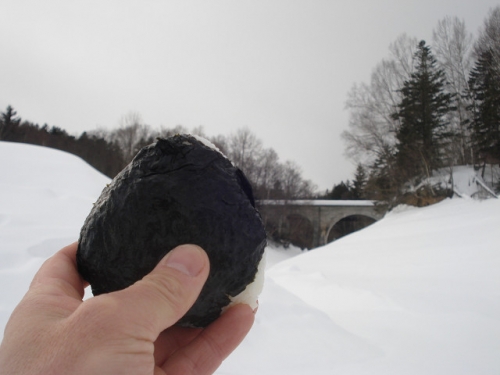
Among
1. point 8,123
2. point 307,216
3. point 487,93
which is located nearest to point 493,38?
point 487,93

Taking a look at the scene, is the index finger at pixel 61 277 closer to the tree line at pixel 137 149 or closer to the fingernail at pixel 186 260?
the fingernail at pixel 186 260

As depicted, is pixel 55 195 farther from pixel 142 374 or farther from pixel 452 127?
pixel 452 127

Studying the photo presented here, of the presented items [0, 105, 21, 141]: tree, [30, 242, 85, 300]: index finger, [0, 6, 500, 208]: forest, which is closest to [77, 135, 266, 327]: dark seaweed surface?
[30, 242, 85, 300]: index finger

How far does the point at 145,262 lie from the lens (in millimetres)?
1061

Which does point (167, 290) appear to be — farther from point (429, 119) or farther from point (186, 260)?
point (429, 119)

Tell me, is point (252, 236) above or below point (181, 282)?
above

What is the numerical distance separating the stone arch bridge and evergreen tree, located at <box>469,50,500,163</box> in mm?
13374

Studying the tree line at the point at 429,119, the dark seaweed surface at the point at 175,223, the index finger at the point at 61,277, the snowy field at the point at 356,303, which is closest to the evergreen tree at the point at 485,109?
the tree line at the point at 429,119

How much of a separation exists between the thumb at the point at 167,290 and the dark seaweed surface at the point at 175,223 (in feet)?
0.29

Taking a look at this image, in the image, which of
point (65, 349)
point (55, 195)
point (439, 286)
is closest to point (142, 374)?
point (65, 349)

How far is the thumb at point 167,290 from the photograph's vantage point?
846 mm

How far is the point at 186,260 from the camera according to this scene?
3.18 ft

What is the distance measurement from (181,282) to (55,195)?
513cm

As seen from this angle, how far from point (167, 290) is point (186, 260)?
0.35 ft
